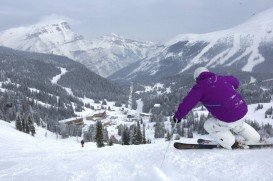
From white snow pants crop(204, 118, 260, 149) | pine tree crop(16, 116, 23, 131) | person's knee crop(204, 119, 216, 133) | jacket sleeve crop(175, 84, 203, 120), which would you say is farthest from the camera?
pine tree crop(16, 116, 23, 131)

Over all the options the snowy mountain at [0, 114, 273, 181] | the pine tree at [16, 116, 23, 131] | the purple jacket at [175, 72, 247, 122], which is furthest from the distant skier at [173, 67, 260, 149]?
the pine tree at [16, 116, 23, 131]

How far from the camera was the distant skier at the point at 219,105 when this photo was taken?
11703 mm

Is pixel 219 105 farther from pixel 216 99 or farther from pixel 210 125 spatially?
pixel 210 125

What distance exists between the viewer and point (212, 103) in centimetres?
1198

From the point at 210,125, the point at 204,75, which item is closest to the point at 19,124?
the point at 210,125

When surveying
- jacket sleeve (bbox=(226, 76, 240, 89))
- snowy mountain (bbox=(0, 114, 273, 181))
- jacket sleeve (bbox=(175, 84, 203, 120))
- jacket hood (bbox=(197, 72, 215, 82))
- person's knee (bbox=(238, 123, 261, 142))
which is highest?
jacket hood (bbox=(197, 72, 215, 82))

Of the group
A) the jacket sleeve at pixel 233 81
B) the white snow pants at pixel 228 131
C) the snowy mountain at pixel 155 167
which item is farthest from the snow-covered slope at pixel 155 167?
the jacket sleeve at pixel 233 81

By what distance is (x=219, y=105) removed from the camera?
11945mm

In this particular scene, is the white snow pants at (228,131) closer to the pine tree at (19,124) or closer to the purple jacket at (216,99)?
the purple jacket at (216,99)

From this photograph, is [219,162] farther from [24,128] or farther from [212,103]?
[24,128]

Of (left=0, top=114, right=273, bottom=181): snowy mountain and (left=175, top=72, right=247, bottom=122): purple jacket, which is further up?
(left=175, top=72, right=247, bottom=122): purple jacket

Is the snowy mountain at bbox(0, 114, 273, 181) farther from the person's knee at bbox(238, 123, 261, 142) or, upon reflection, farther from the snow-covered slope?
the person's knee at bbox(238, 123, 261, 142)

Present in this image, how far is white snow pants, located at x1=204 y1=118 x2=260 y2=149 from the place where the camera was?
40.3 feet

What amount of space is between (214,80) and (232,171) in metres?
3.08
